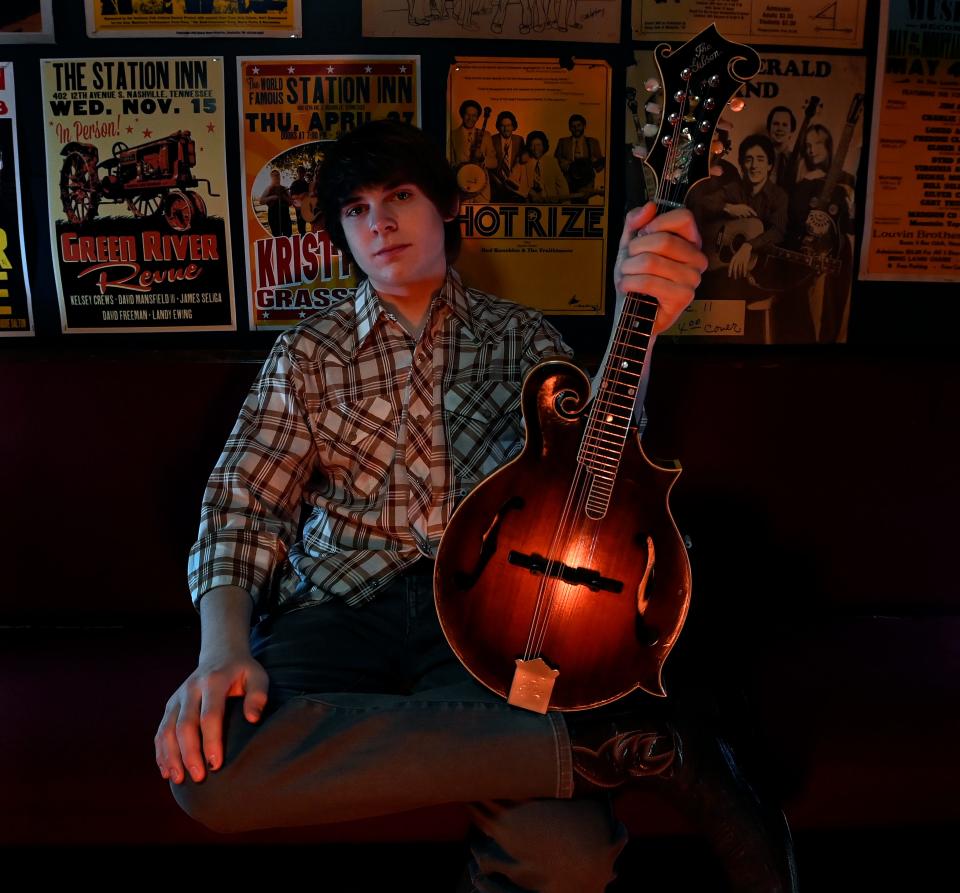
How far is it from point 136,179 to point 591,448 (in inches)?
48.0

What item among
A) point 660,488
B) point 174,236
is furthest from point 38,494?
point 660,488

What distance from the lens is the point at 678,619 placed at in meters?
1.12

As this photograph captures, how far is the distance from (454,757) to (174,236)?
127cm

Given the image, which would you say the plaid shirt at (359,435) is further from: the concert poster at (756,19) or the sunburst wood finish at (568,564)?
the concert poster at (756,19)

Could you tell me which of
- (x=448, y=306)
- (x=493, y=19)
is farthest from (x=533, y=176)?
(x=448, y=306)

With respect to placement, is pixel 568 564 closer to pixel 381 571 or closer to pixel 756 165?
pixel 381 571

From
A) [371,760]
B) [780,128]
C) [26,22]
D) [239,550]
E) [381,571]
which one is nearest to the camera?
[371,760]

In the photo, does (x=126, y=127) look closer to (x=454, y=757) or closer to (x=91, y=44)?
(x=91, y=44)

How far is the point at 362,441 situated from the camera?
142 cm

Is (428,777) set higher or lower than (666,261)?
lower

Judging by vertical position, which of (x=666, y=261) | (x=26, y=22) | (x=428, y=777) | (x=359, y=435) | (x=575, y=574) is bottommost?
(x=428, y=777)

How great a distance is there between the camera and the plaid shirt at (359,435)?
1.36 metres

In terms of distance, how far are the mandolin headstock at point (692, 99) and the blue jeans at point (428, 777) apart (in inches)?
29.9

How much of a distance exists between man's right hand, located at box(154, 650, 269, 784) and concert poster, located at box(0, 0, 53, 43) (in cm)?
136
